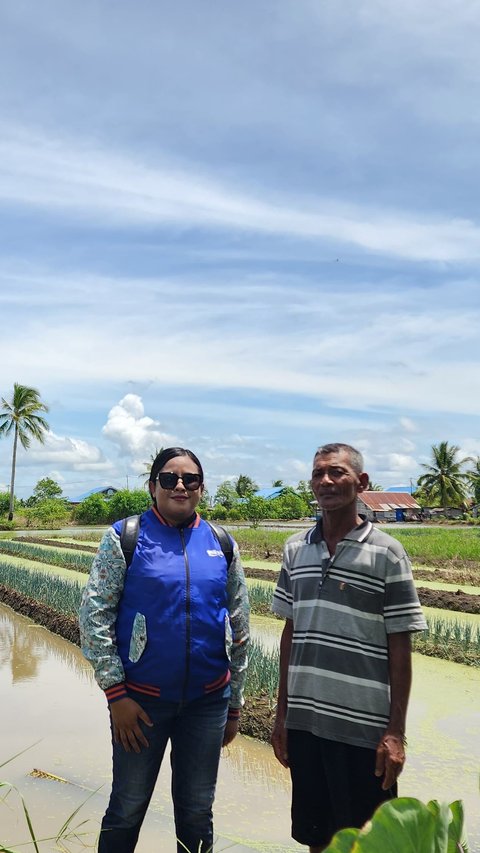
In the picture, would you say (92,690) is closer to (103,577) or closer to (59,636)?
(59,636)

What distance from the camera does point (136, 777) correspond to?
7.37 feet

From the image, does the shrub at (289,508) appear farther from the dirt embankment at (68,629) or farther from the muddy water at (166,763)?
the muddy water at (166,763)

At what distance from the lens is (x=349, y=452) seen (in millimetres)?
2312

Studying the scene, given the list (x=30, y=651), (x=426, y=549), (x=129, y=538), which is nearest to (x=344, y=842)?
(x=129, y=538)

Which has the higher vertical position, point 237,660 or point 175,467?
point 175,467

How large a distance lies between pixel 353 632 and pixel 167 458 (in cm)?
81

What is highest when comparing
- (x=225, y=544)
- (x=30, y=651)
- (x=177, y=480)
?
(x=177, y=480)

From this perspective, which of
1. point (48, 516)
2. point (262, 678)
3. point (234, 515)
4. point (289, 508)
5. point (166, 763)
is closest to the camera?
point (166, 763)

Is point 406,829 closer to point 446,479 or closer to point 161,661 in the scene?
point 161,661

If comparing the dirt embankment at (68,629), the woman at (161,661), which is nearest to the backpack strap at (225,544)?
the woman at (161,661)

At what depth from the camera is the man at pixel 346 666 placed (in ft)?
6.93

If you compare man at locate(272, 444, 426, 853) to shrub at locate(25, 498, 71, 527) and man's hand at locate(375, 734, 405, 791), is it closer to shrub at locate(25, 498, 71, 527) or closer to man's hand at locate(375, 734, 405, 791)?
man's hand at locate(375, 734, 405, 791)

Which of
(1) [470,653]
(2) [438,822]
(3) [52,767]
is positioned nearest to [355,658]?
(2) [438,822]

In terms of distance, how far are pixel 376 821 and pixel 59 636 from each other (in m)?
8.31
